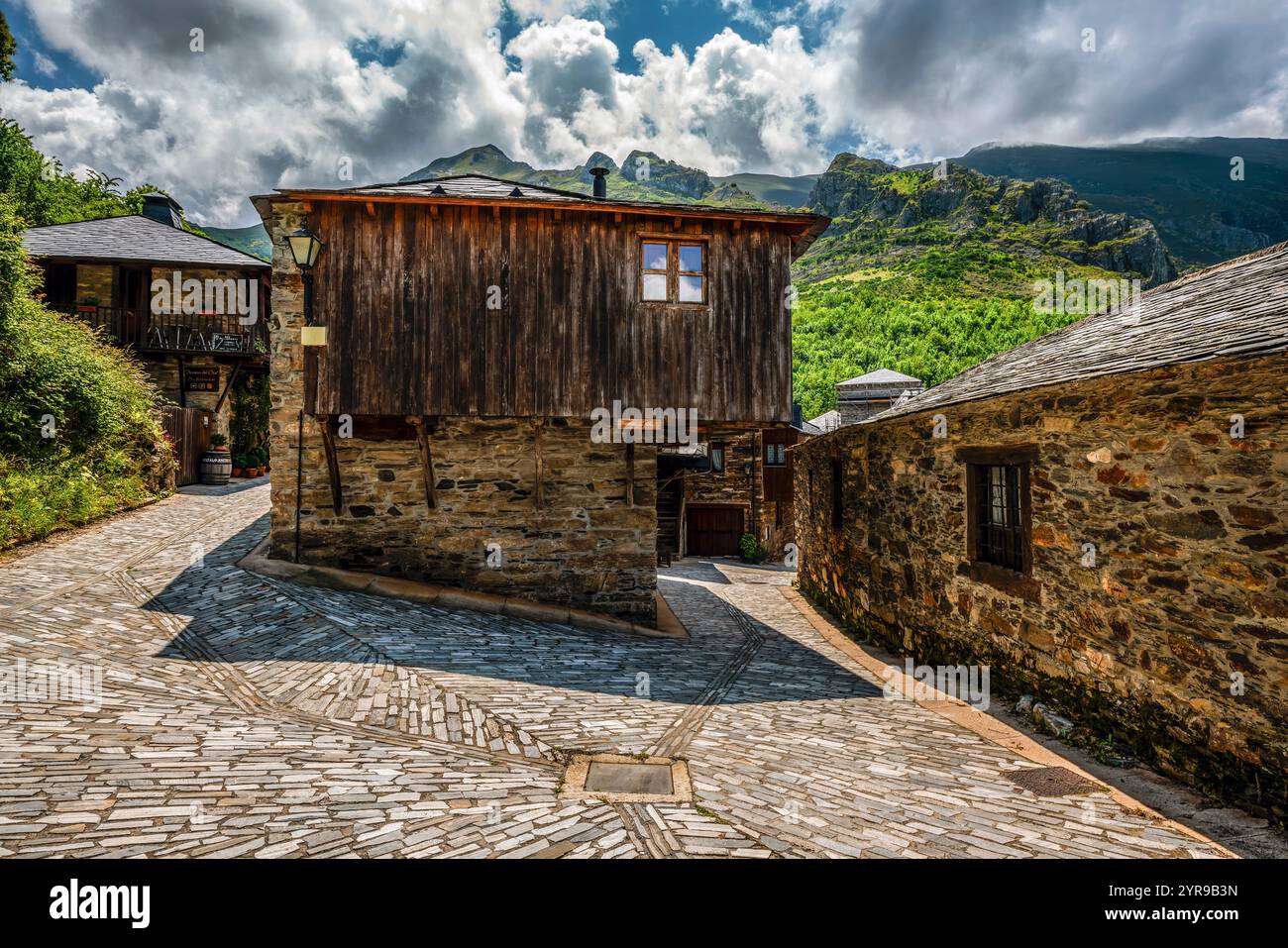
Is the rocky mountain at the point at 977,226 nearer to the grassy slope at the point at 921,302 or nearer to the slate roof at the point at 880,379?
the grassy slope at the point at 921,302

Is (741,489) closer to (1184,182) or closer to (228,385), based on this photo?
(228,385)

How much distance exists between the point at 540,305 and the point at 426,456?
278 centimetres

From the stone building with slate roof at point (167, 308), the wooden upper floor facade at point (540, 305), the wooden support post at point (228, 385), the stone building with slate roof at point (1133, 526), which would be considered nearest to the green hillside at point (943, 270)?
the stone building with slate roof at point (1133, 526)

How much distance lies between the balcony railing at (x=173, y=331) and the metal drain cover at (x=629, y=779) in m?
19.4

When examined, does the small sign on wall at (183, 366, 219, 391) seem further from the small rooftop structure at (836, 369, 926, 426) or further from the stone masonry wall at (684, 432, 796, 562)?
the small rooftop structure at (836, 369, 926, 426)

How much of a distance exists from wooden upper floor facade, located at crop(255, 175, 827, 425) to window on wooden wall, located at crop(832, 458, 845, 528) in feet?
10.9

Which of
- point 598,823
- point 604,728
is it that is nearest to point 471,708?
point 604,728

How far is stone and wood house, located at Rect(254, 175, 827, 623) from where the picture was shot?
860 centimetres

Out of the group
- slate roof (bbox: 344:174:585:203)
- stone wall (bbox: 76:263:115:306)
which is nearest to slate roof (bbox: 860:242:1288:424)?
slate roof (bbox: 344:174:585:203)

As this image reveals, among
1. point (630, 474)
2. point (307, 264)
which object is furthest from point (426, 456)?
point (630, 474)

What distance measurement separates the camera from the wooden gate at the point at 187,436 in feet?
52.6

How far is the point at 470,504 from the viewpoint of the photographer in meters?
9.49

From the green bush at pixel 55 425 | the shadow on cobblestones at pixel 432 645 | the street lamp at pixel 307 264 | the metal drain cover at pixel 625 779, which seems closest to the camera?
the metal drain cover at pixel 625 779
